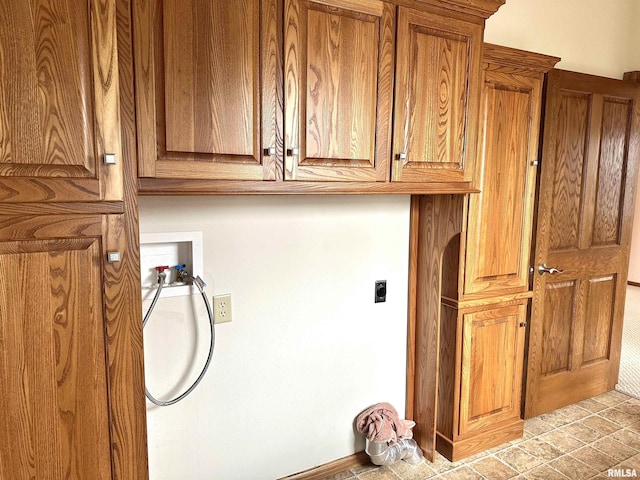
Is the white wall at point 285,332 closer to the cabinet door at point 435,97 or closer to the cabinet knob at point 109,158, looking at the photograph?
the cabinet door at point 435,97

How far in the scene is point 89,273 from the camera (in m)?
1.11

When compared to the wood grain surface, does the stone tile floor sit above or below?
below

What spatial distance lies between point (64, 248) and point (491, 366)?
2149 mm

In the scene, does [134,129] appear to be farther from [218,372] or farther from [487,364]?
[487,364]

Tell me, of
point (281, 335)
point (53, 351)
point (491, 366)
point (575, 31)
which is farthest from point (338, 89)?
point (575, 31)

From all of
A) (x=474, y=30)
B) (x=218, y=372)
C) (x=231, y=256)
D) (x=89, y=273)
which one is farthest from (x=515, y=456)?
(x=89, y=273)

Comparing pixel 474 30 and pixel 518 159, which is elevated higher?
pixel 474 30

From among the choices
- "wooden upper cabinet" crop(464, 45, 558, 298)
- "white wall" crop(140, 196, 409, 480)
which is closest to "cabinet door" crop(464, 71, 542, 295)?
"wooden upper cabinet" crop(464, 45, 558, 298)

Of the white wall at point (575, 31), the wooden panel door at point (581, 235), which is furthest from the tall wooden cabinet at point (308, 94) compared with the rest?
the wooden panel door at point (581, 235)

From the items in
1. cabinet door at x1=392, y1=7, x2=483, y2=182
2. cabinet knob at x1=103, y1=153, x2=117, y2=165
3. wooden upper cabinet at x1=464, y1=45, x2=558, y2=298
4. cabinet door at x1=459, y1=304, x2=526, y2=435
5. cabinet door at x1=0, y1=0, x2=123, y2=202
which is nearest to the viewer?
cabinet door at x1=0, y1=0, x2=123, y2=202

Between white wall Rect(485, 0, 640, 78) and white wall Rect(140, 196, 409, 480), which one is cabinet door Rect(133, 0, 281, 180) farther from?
white wall Rect(485, 0, 640, 78)

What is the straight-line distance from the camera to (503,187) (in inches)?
89.5

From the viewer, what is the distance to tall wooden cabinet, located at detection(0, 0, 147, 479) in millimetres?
1013

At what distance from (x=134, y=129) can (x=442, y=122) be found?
1.23 meters
